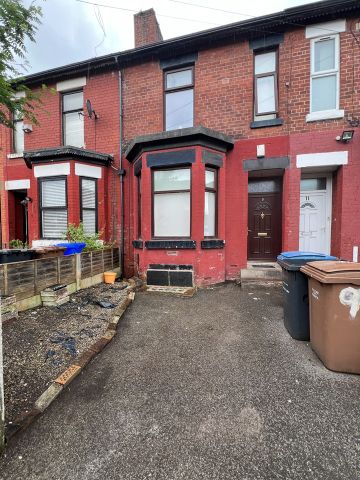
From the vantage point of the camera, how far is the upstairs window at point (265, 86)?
6562mm

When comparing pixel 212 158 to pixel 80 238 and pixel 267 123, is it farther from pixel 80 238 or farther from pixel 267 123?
pixel 80 238

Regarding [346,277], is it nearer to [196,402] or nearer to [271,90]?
[196,402]

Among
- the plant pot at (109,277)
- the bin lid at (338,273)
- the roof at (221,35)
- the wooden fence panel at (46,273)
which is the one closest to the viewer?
the bin lid at (338,273)

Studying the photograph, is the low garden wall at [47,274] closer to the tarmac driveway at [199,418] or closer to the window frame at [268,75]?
the tarmac driveway at [199,418]

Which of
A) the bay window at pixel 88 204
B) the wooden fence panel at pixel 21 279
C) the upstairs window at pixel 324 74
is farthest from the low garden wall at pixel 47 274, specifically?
the upstairs window at pixel 324 74

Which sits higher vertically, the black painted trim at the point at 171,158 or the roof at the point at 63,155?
the roof at the point at 63,155

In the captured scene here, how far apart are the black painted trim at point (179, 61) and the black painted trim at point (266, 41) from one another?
1.62 meters

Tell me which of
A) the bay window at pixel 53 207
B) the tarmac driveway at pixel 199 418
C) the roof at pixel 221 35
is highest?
the roof at pixel 221 35

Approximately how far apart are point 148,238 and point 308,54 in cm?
633

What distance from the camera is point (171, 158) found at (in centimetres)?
622

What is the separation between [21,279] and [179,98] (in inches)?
258

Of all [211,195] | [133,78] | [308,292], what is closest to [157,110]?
[133,78]

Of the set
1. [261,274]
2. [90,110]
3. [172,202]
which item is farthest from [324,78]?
[90,110]

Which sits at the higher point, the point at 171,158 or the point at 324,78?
the point at 324,78
